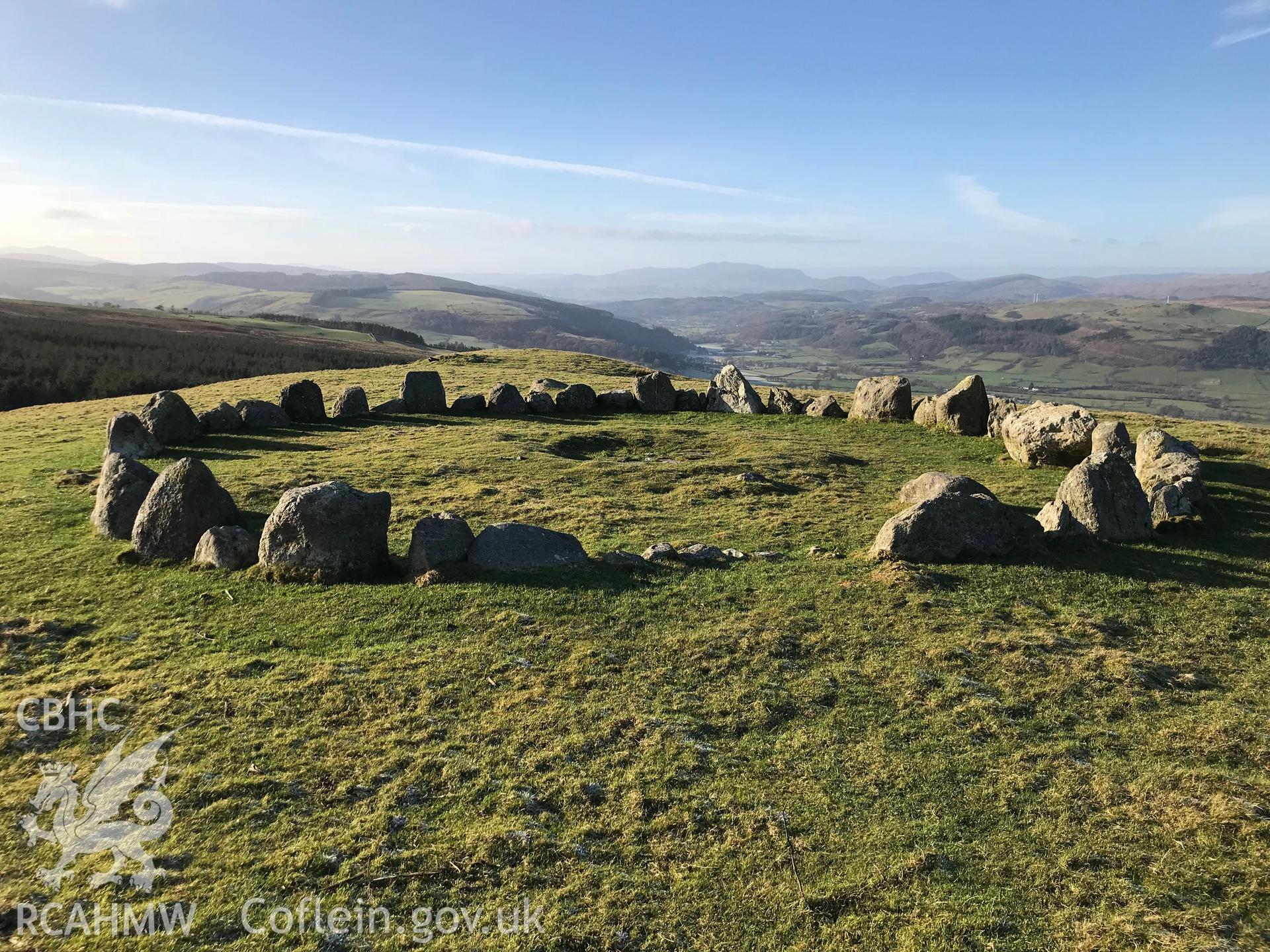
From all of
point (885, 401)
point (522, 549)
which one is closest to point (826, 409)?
point (885, 401)

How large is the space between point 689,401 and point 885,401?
31.7 ft

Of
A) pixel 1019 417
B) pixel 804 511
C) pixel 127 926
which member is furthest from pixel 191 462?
pixel 1019 417

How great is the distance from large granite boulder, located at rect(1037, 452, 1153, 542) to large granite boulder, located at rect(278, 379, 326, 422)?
95.3 ft

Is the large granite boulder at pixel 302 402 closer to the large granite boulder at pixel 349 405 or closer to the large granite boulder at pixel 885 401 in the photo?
the large granite boulder at pixel 349 405

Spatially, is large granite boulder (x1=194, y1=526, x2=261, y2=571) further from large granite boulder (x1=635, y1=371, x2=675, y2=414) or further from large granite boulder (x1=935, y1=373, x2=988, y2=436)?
large granite boulder (x1=935, y1=373, x2=988, y2=436)

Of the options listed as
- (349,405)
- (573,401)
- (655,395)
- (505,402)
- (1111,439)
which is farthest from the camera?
(655,395)

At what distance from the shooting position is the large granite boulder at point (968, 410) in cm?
2867

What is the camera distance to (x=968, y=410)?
28.7 m

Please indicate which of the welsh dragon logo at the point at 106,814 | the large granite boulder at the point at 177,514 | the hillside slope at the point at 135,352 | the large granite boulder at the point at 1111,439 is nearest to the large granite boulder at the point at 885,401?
the large granite boulder at the point at 1111,439

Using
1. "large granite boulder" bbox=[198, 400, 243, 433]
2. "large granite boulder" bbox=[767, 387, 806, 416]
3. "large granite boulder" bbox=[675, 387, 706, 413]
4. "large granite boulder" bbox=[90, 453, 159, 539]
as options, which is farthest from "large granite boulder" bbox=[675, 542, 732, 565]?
"large granite boulder" bbox=[198, 400, 243, 433]

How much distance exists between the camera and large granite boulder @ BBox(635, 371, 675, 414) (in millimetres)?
35250

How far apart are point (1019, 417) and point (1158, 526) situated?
8347 mm

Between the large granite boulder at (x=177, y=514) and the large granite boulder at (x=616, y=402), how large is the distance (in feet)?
71.5

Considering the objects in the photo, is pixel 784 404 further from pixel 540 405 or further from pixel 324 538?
pixel 324 538
